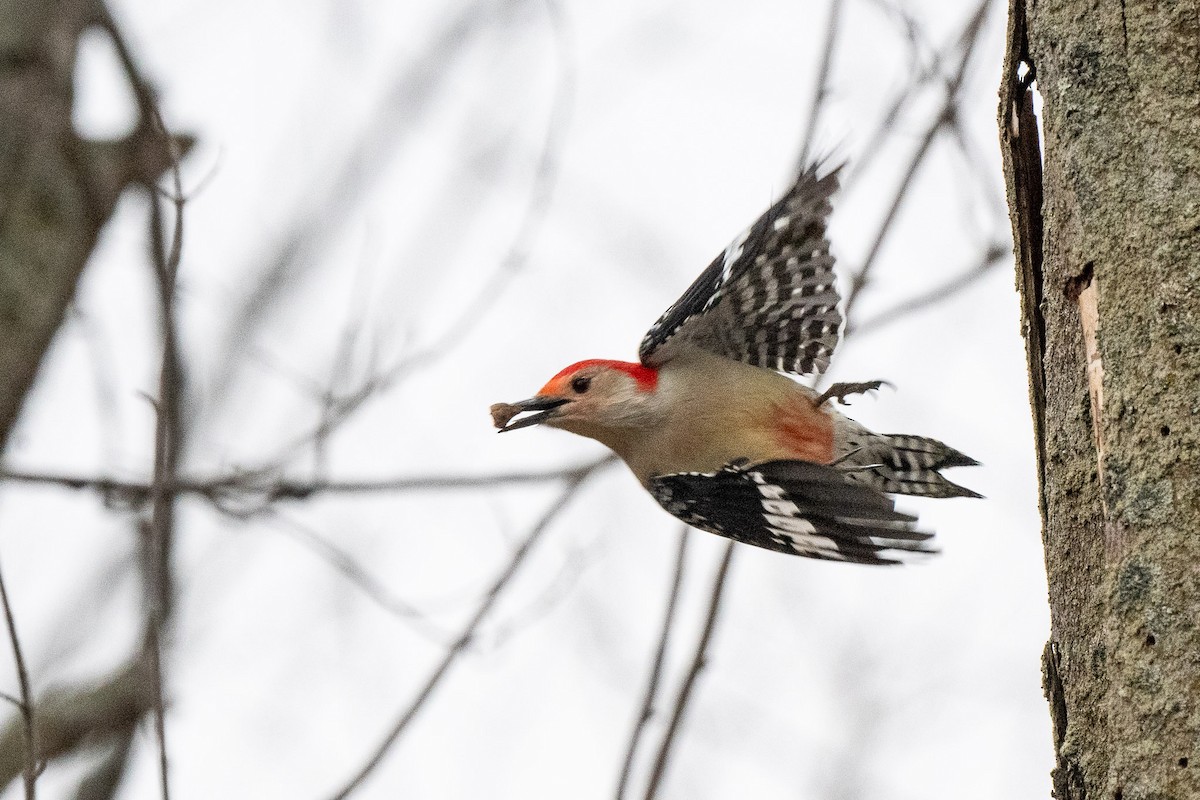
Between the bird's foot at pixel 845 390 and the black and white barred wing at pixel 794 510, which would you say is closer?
the black and white barred wing at pixel 794 510

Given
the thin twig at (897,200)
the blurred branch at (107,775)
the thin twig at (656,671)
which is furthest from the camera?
the blurred branch at (107,775)

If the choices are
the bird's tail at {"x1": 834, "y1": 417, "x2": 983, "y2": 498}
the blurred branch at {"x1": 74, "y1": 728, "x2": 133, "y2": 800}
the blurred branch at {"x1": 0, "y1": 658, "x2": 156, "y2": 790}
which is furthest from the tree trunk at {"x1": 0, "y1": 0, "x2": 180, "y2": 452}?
the bird's tail at {"x1": 834, "y1": 417, "x2": 983, "y2": 498}

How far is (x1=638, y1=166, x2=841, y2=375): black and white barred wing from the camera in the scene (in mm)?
3344

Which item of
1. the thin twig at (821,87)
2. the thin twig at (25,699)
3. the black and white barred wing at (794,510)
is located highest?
the thin twig at (821,87)

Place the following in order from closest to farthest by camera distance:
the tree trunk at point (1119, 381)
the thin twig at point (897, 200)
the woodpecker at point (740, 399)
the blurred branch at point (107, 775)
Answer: the tree trunk at point (1119, 381)
the thin twig at point (897, 200)
the woodpecker at point (740, 399)
the blurred branch at point (107, 775)

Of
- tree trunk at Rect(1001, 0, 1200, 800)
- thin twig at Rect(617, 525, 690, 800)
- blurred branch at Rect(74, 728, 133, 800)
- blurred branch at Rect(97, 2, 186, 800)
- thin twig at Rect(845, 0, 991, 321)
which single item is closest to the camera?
tree trunk at Rect(1001, 0, 1200, 800)

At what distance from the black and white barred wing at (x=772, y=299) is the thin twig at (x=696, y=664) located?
2.79ft

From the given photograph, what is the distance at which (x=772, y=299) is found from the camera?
379cm

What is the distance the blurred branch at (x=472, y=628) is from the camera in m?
2.68

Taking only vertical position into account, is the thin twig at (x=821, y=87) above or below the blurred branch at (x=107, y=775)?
above

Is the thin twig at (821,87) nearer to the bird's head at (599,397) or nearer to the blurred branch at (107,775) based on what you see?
the bird's head at (599,397)

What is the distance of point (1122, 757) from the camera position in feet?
6.32

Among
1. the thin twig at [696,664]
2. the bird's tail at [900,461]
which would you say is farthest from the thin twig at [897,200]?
the bird's tail at [900,461]

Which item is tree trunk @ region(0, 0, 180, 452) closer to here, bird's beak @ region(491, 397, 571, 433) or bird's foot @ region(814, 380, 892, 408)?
bird's beak @ region(491, 397, 571, 433)
